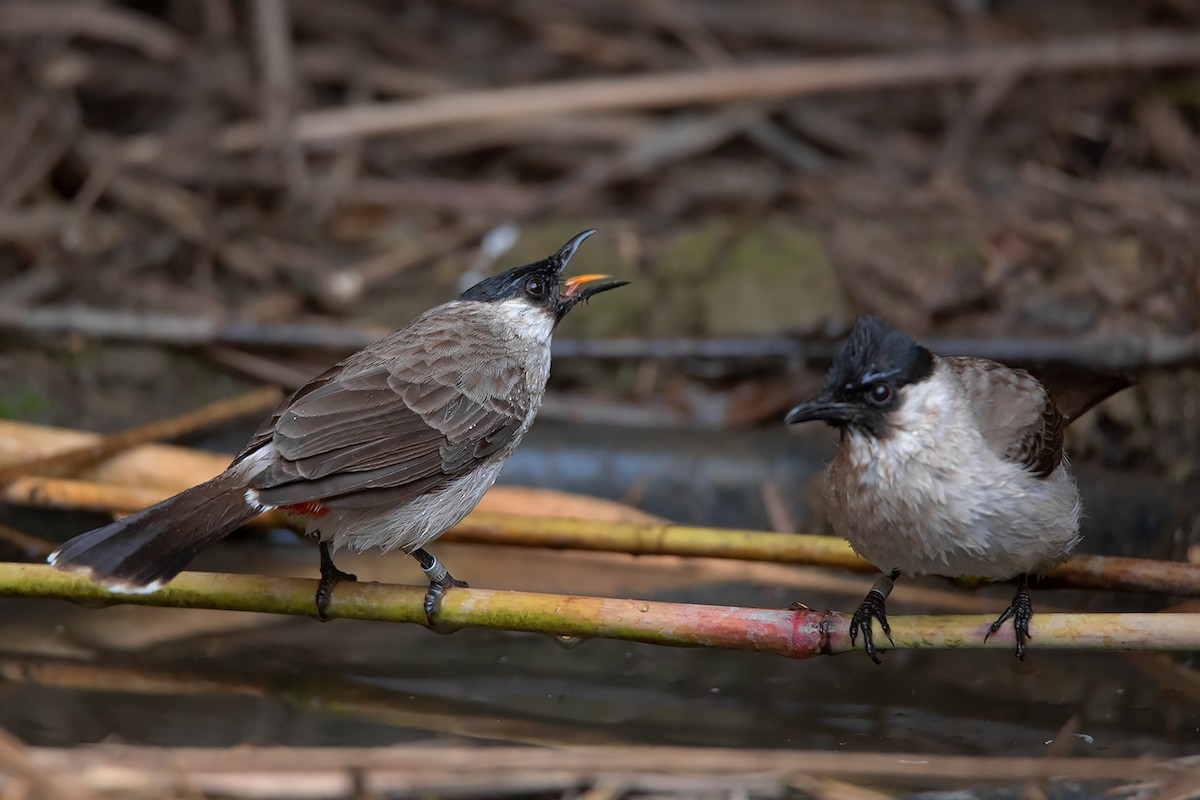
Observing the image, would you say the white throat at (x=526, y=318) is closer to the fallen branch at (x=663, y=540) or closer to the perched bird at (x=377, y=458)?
the perched bird at (x=377, y=458)

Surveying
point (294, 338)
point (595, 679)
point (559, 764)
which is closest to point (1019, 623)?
point (559, 764)

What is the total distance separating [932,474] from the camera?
3.08m

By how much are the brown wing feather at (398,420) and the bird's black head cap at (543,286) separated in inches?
8.1

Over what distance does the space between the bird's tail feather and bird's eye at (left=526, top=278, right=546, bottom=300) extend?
4.04 ft

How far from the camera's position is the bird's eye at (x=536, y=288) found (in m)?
4.00

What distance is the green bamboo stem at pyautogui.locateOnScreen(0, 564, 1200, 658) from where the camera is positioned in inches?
112

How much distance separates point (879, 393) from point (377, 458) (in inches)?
Answer: 50.0

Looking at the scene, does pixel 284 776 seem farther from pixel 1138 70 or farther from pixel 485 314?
pixel 1138 70

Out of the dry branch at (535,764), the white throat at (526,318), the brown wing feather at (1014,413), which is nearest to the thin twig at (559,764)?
the dry branch at (535,764)

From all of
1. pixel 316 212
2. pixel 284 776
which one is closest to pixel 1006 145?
pixel 316 212

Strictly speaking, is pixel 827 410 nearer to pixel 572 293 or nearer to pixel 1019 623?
pixel 1019 623

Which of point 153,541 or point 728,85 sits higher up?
point 728,85

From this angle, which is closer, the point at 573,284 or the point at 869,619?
the point at 869,619

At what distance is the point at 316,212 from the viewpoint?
6.39 meters
